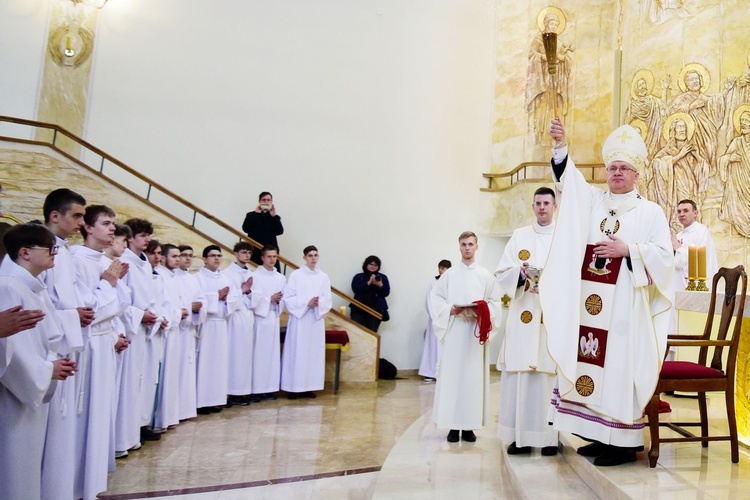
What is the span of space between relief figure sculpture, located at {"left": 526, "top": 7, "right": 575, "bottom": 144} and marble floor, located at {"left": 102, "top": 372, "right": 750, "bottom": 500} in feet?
21.6

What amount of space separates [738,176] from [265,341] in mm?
7145

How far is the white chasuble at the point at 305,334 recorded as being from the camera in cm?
848

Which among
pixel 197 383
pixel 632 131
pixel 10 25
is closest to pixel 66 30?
pixel 10 25

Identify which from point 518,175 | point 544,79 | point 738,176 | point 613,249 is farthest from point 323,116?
point 613,249

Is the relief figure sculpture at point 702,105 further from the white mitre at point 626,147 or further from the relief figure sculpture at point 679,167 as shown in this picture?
the white mitre at point 626,147

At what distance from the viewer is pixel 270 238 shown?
10195 mm

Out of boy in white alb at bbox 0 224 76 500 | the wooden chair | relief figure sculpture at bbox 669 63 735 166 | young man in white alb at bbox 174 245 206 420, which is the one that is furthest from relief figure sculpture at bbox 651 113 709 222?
boy in white alb at bbox 0 224 76 500

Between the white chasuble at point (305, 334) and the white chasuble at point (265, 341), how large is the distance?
17cm

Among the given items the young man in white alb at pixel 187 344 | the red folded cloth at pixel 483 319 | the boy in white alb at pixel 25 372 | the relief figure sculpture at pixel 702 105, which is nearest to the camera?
the boy in white alb at pixel 25 372

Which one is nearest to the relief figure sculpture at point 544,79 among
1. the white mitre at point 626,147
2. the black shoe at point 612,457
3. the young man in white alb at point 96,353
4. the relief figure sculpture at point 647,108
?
the relief figure sculpture at point 647,108

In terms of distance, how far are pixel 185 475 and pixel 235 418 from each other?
7.27 ft

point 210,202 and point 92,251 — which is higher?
point 210,202

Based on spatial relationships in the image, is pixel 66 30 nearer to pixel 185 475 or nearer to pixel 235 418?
pixel 235 418

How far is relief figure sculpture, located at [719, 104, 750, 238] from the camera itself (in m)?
8.84
